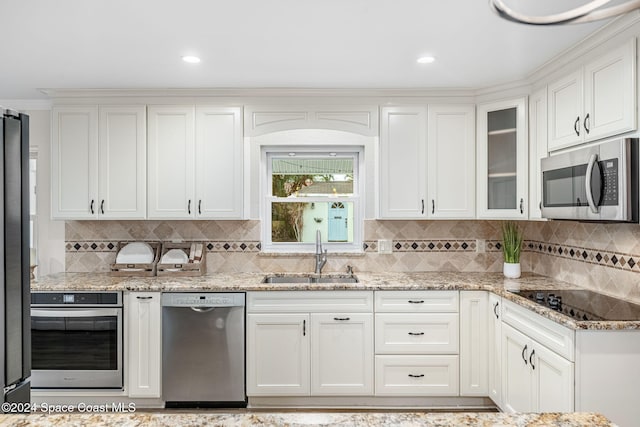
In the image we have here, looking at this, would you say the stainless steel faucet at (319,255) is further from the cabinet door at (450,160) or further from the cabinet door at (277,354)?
the cabinet door at (450,160)

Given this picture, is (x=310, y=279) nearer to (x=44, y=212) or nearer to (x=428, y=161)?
(x=428, y=161)

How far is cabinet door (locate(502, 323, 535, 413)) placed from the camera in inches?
99.0

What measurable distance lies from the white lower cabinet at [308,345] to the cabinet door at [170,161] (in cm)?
93

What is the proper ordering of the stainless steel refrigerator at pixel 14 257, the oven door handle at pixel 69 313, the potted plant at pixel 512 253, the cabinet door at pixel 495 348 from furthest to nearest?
the potted plant at pixel 512 253
the oven door handle at pixel 69 313
the cabinet door at pixel 495 348
the stainless steel refrigerator at pixel 14 257

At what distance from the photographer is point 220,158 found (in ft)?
11.2

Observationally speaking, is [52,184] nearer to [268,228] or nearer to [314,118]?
[268,228]

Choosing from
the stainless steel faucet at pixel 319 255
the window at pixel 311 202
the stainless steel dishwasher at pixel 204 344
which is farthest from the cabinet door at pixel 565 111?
the stainless steel dishwasher at pixel 204 344

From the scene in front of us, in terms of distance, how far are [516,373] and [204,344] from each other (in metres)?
1.96

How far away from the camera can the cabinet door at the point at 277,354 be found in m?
3.11

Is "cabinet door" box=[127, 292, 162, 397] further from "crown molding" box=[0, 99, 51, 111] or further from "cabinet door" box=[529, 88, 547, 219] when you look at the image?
"cabinet door" box=[529, 88, 547, 219]

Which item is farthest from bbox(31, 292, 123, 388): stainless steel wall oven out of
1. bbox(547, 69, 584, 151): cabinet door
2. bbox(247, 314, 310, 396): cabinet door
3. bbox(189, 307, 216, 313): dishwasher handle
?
bbox(547, 69, 584, 151): cabinet door

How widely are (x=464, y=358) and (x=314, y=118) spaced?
6.61 ft

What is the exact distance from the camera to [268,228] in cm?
384

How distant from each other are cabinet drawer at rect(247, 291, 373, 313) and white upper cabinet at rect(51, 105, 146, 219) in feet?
3.71
